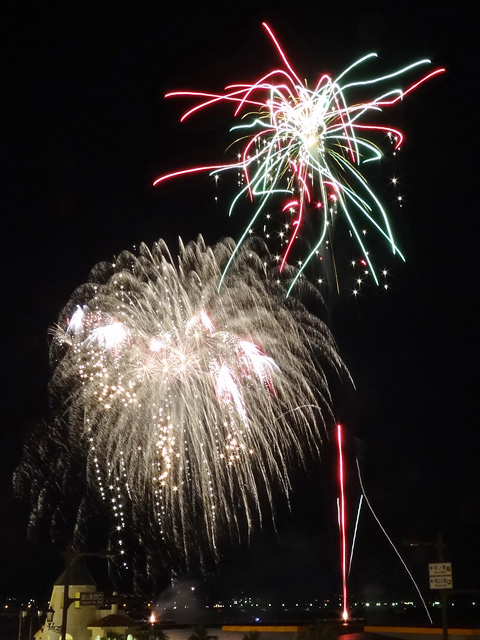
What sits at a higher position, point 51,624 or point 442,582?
point 442,582

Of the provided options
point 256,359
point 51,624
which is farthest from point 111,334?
point 51,624

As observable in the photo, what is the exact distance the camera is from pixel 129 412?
87.4ft

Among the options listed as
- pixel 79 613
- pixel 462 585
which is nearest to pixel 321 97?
pixel 79 613

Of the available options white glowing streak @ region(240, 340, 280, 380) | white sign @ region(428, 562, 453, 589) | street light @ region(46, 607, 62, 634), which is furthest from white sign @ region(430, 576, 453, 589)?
street light @ region(46, 607, 62, 634)

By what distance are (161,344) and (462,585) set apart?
168 ft

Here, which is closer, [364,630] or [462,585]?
[364,630]

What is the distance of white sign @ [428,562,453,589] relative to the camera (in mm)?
17188

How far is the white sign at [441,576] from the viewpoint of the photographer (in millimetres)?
17188

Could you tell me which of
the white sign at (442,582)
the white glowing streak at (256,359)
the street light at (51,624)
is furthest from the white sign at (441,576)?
the street light at (51,624)

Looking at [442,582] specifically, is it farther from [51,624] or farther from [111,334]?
[51,624]

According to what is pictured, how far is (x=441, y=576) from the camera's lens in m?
17.3

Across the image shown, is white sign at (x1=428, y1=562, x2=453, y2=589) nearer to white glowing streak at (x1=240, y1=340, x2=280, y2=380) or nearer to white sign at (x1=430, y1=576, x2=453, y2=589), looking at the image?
white sign at (x1=430, y1=576, x2=453, y2=589)

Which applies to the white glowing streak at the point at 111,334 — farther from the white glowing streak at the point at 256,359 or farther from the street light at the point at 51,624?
the street light at the point at 51,624

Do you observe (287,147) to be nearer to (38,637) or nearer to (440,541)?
(440,541)
